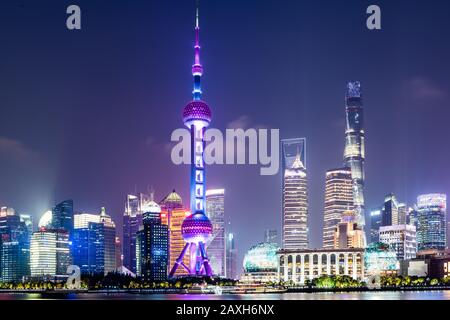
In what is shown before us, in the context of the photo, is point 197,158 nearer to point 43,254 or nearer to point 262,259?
point 262,259

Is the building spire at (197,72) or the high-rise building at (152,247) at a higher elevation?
the building spire at (197,72)

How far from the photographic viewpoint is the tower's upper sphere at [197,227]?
A: 354 feet

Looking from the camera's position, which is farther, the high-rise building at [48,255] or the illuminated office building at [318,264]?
the high-rise building at [48,255]

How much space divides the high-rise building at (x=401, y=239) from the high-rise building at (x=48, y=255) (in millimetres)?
56634

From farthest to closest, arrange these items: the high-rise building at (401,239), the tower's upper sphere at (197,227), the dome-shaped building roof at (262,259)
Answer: the high-rise building at (401,239) < the dome-shaped building roof at (262,259) < the tower's upper sphere at (197,227)

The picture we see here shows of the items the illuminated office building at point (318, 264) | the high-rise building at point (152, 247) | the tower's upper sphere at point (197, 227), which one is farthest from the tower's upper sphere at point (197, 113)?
the high-rise building at point (152, 247)

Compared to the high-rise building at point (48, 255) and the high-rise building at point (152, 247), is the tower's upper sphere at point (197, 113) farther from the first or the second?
the high-rise building at point (48, 255)

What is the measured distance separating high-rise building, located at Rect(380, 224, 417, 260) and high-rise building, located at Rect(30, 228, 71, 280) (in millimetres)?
56634

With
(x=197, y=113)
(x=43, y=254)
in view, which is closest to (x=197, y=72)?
(x=197, y=113)

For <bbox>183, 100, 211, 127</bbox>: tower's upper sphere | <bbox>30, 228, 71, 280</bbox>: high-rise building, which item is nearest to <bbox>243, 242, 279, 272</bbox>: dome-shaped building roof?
<bbox>183, 100, 211, 127</bbox>: tower's upper sphere

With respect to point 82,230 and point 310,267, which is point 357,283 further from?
point 82,230
